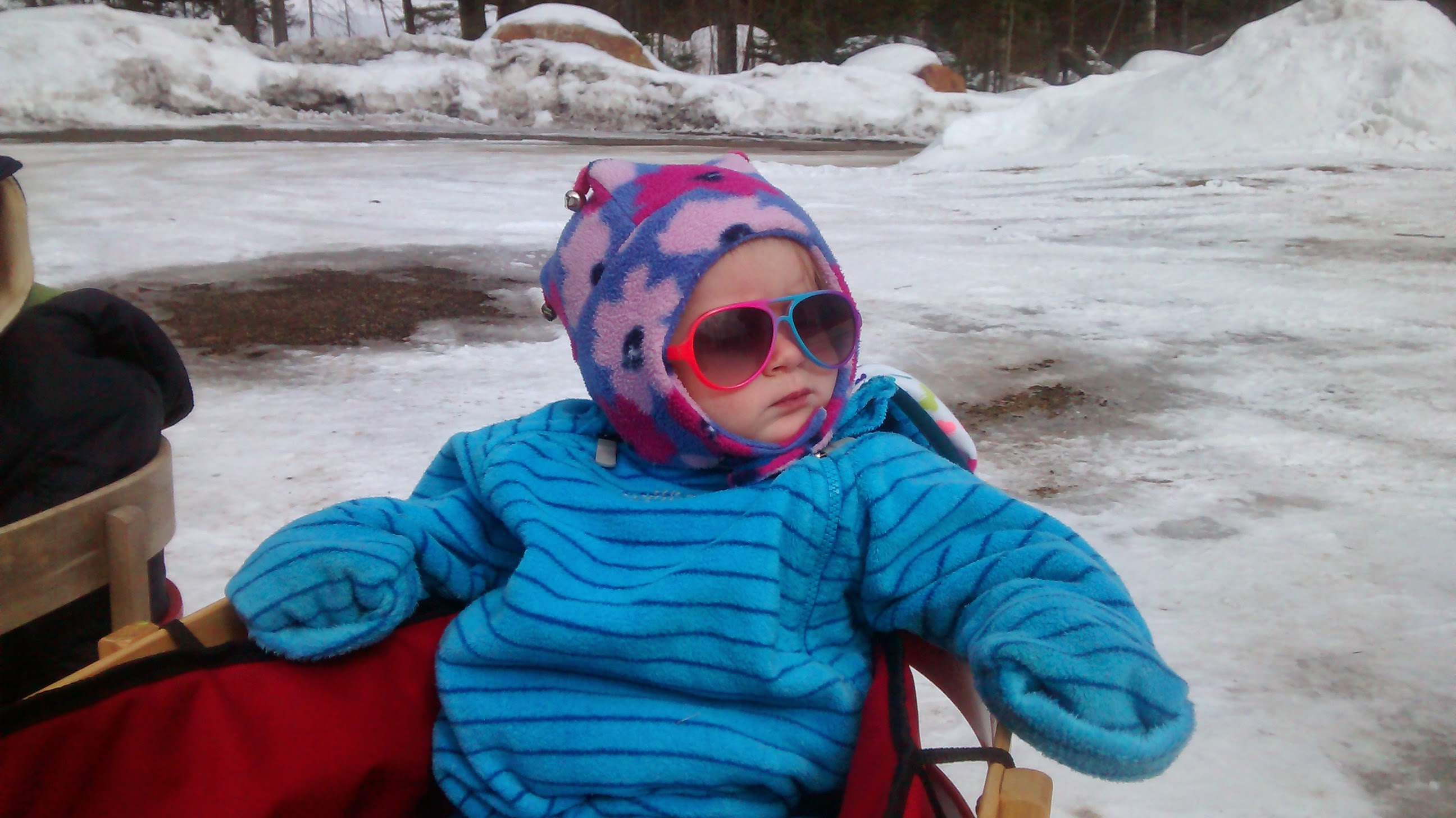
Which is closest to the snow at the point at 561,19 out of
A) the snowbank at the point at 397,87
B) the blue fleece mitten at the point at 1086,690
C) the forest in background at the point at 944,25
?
the snowbank at the point at 397,87

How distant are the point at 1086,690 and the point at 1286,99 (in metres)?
8.67

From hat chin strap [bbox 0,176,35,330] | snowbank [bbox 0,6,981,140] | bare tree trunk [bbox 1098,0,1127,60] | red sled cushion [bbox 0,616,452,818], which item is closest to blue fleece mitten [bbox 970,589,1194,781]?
red sled cushion [bbox 0,616,452,818]

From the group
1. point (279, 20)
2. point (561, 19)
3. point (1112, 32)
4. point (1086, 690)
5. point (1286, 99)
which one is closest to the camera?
point (1086, 690)

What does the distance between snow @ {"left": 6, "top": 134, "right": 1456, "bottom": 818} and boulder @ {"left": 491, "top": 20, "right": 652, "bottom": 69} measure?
11259mm

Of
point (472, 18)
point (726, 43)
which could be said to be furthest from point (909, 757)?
point (726, 43)

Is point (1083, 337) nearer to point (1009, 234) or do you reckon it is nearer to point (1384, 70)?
point (1009, 234)

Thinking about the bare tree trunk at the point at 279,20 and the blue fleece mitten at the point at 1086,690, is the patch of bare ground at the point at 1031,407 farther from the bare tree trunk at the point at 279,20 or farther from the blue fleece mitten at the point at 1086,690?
the bare tree trunk at the point at 279,20

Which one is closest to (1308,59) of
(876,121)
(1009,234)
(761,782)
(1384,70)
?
(1384,70)

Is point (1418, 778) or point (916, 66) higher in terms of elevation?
point (916, 66)

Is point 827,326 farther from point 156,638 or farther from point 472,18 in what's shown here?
point 472,18

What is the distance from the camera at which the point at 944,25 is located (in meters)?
24.9

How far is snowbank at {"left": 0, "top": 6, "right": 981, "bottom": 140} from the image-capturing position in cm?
1161

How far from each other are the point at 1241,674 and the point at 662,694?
3.06ft

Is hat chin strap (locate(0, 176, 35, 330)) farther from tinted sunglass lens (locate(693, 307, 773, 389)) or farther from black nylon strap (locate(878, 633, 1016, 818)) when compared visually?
black nylon strap (locate(878, 633, 1016, 818))
